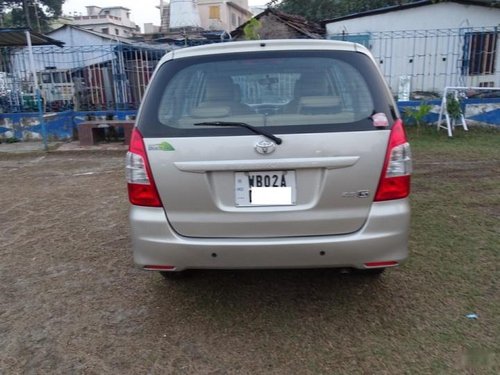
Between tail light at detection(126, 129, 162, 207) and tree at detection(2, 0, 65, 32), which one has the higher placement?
tree at detection(2, 0, 65, 32)

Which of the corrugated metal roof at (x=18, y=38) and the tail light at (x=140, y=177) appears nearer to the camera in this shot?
the tail light at (x=140, y=177)

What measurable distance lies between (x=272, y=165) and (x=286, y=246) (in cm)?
44

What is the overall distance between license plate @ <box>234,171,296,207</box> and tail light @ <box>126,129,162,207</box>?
0.47 m

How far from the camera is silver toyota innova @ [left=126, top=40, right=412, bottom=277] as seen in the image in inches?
93.1

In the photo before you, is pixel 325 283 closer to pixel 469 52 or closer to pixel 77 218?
pixel 77 218

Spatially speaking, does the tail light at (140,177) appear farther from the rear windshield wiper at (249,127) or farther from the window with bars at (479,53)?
the window with bars at (479,53)

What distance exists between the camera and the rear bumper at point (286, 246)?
7.94ft

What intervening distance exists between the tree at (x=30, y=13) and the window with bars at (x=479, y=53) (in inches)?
1303

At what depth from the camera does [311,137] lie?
7.70 feet

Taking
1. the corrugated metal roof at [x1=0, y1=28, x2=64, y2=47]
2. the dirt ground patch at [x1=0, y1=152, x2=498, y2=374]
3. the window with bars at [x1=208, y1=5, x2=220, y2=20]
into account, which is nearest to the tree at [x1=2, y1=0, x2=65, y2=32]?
the window with bars at [x1=208, y1=5, x2=220, y2=20]

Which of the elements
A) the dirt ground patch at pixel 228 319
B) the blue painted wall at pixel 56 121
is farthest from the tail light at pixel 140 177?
the blue painted wall at pixel 56 121

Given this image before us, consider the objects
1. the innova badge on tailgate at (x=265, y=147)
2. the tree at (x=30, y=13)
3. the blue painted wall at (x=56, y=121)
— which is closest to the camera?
the innova badge on tailgate at (x=265, y=147)

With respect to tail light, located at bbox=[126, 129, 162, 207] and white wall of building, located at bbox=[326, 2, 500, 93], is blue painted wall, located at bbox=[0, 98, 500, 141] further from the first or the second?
tail light, located at bbox=[126, 129, 162, 207]

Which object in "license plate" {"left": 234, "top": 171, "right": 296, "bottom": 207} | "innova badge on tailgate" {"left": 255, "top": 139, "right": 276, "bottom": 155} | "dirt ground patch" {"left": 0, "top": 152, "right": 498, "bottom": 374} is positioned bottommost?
"dirt ground patch" {"left": 0, "top": 152, "right": 498, "bottom": 374}
